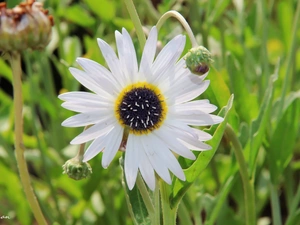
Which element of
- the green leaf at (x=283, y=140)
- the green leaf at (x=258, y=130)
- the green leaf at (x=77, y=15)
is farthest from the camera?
the green leaf at (x=77, y=15)

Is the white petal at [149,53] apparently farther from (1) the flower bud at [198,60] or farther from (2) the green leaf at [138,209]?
(2) the green leaf at [138,209]

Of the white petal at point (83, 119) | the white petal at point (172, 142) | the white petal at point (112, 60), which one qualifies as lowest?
the white petal at point (172, 142)

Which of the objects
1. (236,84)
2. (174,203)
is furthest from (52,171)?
(174,203)

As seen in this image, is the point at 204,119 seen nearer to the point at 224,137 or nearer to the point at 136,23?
the point at 136,23

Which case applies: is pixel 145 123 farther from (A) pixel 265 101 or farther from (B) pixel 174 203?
(A) pixel 265 101

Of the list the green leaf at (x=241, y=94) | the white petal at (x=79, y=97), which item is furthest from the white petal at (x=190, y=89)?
the green leaf at (x=241, y=94)

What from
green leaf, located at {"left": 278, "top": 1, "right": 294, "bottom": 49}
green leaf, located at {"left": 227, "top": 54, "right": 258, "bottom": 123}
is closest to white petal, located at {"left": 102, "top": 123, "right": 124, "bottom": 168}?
green leaf, located at {"left": 227, "top": 54, "right": 258, "bottom": 123}

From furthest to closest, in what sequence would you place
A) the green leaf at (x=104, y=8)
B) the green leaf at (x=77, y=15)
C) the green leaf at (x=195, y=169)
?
the green leaf at (x=77, y=15) → the green leaf at (x=104, y=8) → the green leaf at (x=195, y=169)

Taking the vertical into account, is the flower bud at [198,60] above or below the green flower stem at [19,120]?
above

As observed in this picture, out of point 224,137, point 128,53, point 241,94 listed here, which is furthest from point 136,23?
point 224,137
